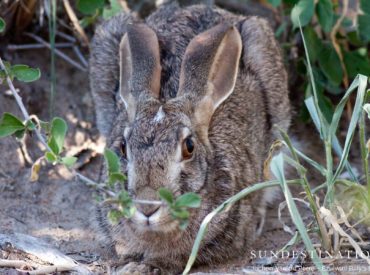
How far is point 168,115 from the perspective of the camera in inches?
195

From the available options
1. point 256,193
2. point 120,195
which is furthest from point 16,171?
point 120,195

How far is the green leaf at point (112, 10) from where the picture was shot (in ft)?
21.6

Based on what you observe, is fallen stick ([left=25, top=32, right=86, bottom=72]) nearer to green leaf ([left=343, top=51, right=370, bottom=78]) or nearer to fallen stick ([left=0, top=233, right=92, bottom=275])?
green leaf ([left=343, top=51, right=370, bottom=78])

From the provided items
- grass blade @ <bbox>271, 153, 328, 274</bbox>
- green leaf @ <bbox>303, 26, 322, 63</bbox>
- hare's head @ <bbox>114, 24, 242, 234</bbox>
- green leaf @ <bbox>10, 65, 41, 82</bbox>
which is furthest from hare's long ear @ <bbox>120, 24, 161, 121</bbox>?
green leaf @ <bbox>303, 26, 322, 63</bbox>

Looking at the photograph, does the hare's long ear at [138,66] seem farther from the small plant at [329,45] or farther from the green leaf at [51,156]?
the small plant at [329,45]

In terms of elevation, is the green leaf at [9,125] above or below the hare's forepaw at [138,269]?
above

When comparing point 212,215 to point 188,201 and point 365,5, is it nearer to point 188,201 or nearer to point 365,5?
point 188,201

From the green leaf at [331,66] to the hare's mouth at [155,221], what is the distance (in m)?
2.42

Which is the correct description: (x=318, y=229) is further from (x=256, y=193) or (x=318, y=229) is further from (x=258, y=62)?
(x=258, y=62)

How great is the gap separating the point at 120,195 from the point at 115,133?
1.66 metres

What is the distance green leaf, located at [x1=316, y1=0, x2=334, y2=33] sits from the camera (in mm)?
6148

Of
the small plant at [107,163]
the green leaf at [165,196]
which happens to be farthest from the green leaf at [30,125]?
the green leaf at [165,196]

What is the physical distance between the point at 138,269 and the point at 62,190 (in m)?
1.58

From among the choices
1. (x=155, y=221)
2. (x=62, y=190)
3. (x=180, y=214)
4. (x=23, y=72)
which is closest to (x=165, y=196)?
(x=180, y=214)
